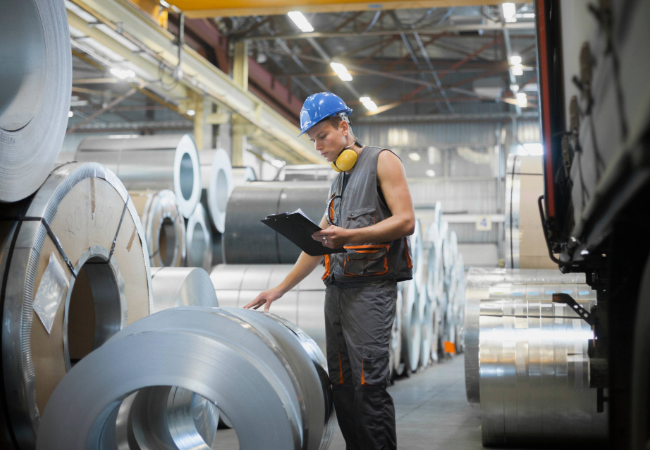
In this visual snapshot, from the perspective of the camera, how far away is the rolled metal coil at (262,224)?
556 cm

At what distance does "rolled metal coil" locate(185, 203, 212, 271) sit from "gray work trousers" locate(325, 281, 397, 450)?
4.30m

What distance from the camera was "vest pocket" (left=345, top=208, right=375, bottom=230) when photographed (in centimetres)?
248

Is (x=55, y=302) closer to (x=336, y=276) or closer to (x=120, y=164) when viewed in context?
(x=336, y=276)

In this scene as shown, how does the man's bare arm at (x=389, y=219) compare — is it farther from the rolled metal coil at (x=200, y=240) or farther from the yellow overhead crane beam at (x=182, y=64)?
the yellow overhead crane beam at (x=182, y=64)

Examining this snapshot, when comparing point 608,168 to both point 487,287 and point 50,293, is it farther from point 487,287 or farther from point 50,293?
point 487,287

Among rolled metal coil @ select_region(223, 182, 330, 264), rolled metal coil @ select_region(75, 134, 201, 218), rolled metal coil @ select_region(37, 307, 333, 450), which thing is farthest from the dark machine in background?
rolled metal coil @ select_region(75, 134, 201, 218)

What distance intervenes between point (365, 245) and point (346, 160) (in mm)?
359

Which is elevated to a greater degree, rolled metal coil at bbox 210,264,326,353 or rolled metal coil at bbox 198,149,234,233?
rolled metal coil at bbox 198,149,234,233

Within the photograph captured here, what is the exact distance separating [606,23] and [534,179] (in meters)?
4.00

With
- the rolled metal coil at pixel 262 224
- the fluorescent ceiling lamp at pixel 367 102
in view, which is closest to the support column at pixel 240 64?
the fluorescent ceiling lamp at pixel 367 102

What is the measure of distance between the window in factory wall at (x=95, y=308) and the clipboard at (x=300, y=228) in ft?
3.21

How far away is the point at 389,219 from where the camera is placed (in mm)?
2391

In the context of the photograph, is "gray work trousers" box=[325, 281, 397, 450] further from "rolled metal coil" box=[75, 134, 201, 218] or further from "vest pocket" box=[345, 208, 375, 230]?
"rolled metal coil" box=[75, 134, 201, 218]

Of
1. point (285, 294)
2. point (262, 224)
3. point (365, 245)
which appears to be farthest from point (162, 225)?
point (365, 245)
